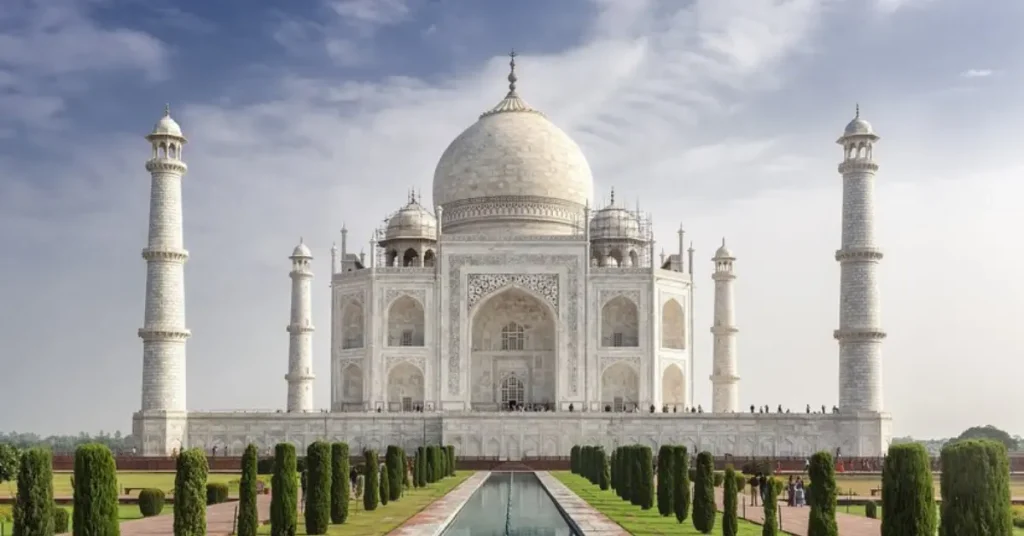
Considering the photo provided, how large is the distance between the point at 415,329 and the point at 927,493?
917 inches

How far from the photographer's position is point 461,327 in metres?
30.2

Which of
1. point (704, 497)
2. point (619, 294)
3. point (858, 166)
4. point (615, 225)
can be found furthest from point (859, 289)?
point (704, 497)

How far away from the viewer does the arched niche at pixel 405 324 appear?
31.2 metres

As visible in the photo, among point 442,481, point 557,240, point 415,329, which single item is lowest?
point 442,481

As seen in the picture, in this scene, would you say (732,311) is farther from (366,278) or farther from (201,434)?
(201,434)

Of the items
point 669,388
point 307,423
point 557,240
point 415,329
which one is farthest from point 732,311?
point 307,423

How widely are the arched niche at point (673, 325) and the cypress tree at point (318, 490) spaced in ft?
61.2

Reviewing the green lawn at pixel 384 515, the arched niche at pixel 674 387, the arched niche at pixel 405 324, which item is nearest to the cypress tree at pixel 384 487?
the green lawn at pixel 384 515

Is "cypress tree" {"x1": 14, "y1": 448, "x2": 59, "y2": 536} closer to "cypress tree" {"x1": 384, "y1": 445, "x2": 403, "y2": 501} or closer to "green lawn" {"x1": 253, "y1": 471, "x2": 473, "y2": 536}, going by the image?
"green lawn" {"x1": 253, "y1": 471, "x2": 473, "y2": 536}

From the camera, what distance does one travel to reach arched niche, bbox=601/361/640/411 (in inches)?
1201

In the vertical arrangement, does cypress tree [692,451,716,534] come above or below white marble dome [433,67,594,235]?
below

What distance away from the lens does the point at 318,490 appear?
519 inches

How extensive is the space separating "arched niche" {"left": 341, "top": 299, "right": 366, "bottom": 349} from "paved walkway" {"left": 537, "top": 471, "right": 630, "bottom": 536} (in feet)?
39.1

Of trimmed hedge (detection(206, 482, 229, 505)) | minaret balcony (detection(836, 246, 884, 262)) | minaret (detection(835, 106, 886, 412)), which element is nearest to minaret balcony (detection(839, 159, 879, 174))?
minaret (detection(835, 106, 886, 412))
